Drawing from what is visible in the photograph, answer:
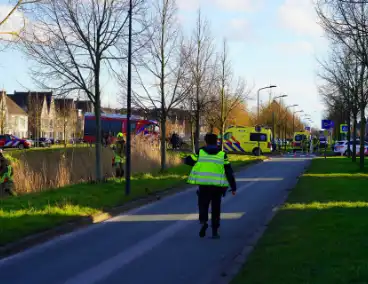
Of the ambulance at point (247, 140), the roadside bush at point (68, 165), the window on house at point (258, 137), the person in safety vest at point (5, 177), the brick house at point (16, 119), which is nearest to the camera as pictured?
the person in safety vest at point (5, 177)

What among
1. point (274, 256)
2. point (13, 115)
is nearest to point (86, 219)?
point (274, 256)

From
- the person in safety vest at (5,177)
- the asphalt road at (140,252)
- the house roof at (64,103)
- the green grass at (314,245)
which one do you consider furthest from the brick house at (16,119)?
the green grass at (314,245)

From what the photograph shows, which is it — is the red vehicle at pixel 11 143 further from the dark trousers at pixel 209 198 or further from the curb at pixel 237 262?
the curb at pixel 237 262

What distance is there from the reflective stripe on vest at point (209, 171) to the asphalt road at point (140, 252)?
107 centimetres

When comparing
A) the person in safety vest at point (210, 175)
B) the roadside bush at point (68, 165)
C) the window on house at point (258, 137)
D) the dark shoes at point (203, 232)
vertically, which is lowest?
the dark shoes at point (203, 232)

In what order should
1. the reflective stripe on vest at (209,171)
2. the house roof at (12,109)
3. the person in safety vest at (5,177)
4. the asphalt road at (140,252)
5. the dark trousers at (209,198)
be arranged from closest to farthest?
the asphalt road at (140,252), the reflective stripe on vest at (209,171), the dark trousers at (209,198), the person in safety vest at (5,177), the house roof at (12,109)

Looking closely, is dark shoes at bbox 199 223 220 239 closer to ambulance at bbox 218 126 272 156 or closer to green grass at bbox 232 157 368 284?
green grass at bbox 232 157 368 284

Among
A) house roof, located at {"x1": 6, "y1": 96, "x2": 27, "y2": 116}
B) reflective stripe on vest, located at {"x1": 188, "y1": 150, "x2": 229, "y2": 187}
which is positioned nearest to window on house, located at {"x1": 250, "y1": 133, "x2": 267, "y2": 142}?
reflective stripe on vest, located at {"x1": 188, "y1": 150, "x2": 229, "y2": 187}

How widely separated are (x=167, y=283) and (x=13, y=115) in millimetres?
80577

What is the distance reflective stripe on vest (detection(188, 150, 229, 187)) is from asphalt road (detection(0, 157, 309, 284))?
1071 millimetres

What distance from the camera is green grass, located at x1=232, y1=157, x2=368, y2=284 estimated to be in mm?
6211

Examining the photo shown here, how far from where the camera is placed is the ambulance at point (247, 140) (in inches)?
1940

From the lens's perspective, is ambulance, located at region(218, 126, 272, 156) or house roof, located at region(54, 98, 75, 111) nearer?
house roof, located at region(54, 98, 75, 111)

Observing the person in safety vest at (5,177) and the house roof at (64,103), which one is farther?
the house roof at (64,103)
